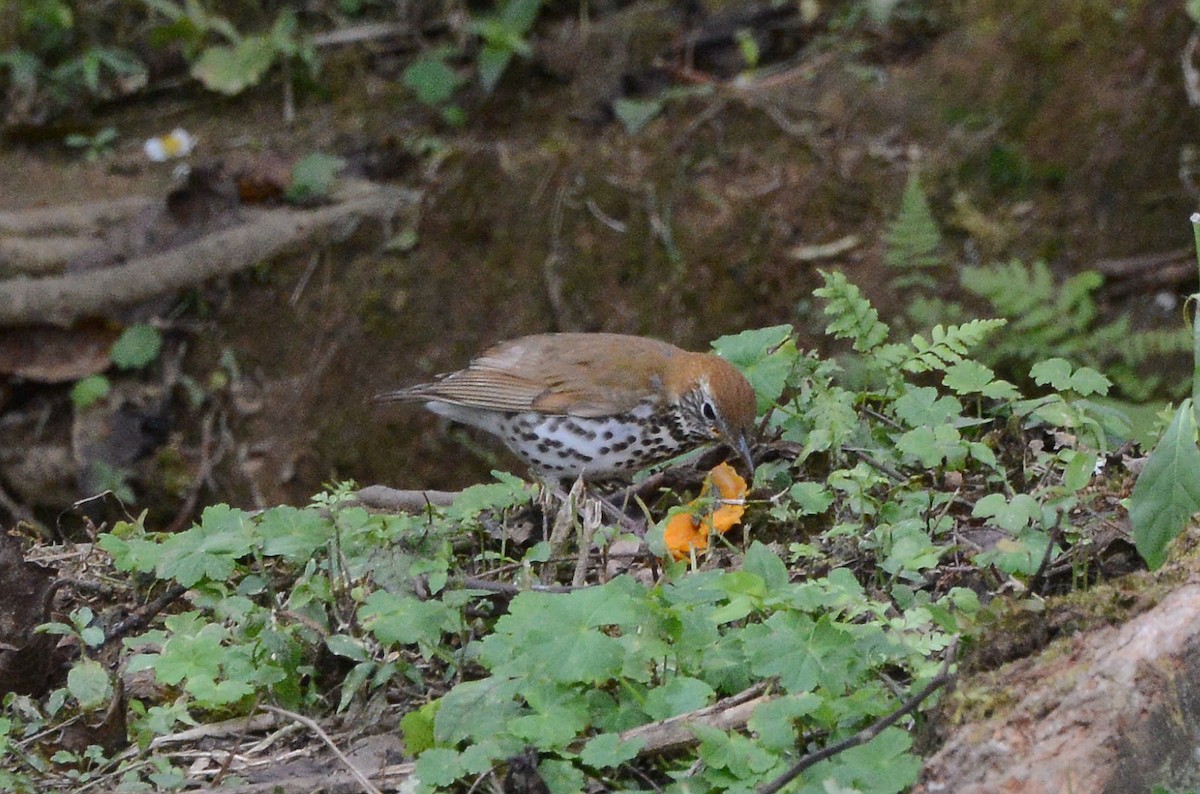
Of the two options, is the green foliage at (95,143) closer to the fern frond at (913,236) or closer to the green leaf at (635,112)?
the green leaf at (635,112)

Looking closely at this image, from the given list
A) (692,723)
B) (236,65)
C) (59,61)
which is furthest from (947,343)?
(59,61)

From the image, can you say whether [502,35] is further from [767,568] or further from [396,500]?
[767,568]

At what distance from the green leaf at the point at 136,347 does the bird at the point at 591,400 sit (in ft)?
9.40

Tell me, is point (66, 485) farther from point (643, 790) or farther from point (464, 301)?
point (643, 790)

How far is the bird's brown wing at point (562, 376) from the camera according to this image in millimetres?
4637

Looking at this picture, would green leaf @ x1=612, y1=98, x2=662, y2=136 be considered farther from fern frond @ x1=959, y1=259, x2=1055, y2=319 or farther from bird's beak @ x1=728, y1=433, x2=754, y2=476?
bird's beak @ x1=728, y1=433, x2=754, y2=476

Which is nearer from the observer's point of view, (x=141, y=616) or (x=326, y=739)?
(x=326, y=739)

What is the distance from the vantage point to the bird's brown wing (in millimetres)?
4637

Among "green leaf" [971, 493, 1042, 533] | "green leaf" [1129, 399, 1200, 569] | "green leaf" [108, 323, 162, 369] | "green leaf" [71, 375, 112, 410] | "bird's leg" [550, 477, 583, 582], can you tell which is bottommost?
"green leaf" [71, 375, 112, 410]

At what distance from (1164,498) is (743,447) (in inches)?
62.4

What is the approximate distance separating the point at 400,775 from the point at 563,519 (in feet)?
2.88

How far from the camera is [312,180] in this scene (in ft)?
25.5

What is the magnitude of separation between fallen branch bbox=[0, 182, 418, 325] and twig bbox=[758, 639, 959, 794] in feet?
19.0

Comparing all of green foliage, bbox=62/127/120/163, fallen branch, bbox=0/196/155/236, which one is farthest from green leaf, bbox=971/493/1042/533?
green foliage, bbox=62/127/120/163
